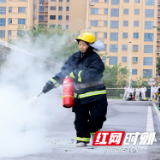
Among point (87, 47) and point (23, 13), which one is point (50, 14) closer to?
point (23, 13)

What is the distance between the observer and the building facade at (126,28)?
67.1 metres

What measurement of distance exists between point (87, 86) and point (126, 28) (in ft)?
208

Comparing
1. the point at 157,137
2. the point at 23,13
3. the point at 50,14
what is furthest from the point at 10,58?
the point at 50,14

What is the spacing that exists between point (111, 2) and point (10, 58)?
56.8 m

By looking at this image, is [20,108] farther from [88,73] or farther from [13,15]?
[13,15]

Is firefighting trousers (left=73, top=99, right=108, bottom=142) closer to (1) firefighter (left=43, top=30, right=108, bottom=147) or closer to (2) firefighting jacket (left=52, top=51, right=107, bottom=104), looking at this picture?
(1) firefighter (left=43, top=30, right=108, bottom=147)

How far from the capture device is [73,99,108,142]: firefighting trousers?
5363 mm

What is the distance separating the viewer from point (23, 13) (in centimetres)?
6394

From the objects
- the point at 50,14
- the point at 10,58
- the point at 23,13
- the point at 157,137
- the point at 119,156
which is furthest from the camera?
the point at 50,14

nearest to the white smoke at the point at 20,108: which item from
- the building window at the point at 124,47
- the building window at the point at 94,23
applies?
the building window at the point at 94,23

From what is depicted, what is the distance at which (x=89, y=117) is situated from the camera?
548 cm

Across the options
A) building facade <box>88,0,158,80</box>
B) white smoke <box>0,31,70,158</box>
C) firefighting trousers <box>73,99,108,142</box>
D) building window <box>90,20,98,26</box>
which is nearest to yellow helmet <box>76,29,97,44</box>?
firefighting trousers <box>73,99,108,142</box>

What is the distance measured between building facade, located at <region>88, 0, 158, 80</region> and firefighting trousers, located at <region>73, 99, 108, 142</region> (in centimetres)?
6152

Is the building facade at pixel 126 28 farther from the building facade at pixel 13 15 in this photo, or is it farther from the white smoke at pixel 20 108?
the white smoke at pixel 20 108
